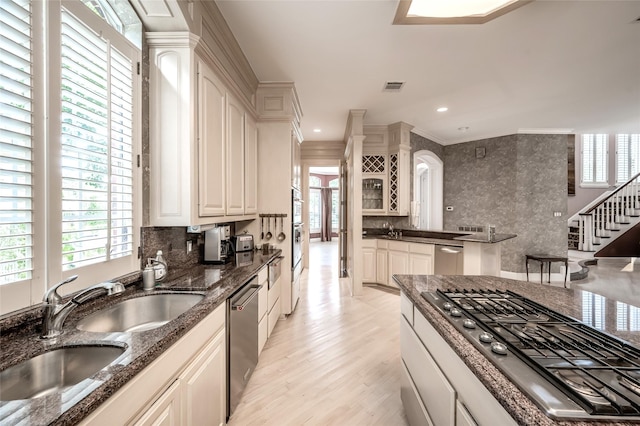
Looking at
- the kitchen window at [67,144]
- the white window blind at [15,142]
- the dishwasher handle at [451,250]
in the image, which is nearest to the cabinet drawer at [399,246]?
the dishwasher handle at [451,250]

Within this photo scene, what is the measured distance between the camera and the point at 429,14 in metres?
1.84

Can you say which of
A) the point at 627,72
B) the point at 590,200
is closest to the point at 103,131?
the point at 627,72

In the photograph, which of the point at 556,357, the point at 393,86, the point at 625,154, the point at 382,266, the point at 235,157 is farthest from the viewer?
the point at 625,154

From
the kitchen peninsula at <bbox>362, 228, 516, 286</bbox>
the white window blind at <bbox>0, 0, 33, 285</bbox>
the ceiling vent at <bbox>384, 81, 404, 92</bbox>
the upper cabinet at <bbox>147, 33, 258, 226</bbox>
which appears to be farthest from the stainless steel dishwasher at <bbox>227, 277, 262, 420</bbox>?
the ceiling vent at <bbox>384, 81, 404, 92</bbox>

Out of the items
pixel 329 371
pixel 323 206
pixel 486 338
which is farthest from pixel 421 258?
pixel 323 206

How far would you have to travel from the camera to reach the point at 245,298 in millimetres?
1790

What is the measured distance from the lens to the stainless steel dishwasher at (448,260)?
11.4ft

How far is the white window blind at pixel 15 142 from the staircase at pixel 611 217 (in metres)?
9.22

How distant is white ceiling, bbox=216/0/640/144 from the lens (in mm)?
2051

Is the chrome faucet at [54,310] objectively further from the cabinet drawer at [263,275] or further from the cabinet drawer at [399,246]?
the cabinet drawer at [399,246]

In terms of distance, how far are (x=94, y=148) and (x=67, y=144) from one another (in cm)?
15

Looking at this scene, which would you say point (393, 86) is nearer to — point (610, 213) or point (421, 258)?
point (421, 258)

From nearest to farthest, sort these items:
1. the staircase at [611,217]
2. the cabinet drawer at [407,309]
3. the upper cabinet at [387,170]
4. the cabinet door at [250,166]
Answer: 1. the cabinet drawer at [407,309]
2. the cabinet door at [250,166]
3. the upper cabinet at [387,170]
4. the staircase at [611,217]

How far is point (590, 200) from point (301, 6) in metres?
10.00
